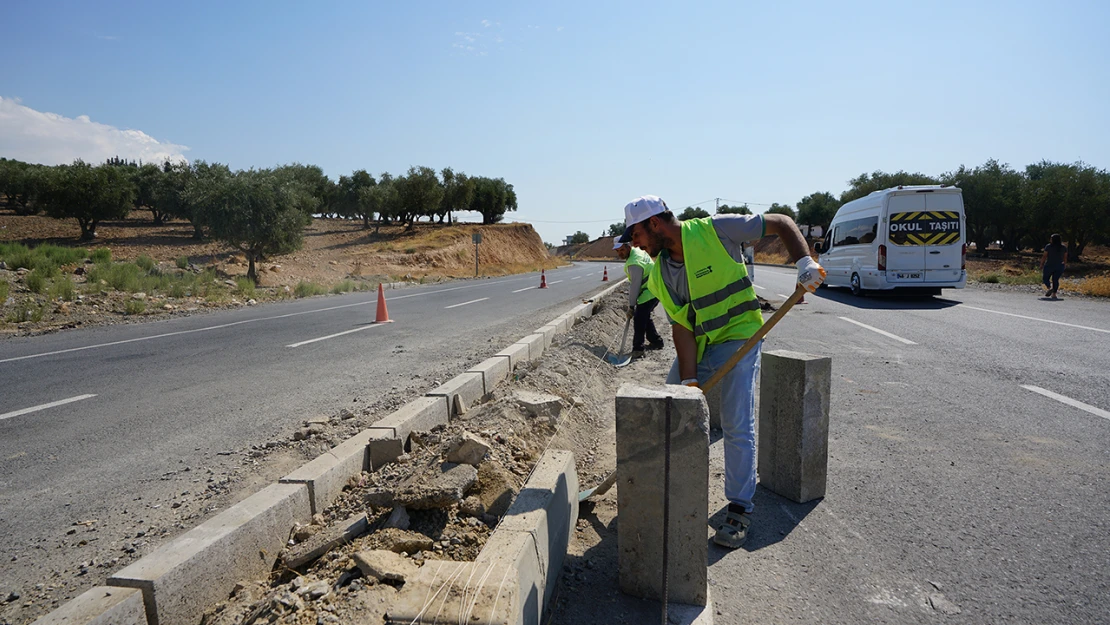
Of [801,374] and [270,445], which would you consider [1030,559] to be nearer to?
[801,374]

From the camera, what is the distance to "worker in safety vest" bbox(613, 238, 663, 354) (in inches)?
291

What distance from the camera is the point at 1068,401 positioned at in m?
5.37

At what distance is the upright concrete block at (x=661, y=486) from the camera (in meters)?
2.44

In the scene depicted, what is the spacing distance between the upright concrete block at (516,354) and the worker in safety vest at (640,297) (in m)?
1.48

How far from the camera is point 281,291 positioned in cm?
2056

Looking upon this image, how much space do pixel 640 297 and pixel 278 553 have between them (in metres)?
5.62

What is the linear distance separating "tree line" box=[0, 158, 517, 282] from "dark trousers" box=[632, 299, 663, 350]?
832 inches

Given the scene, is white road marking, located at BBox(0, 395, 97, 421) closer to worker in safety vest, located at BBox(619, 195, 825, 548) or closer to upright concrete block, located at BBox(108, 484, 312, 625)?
upright concrete block, located at BBox(108, 484, 312, 625)

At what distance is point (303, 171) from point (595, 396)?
5663 centimetres

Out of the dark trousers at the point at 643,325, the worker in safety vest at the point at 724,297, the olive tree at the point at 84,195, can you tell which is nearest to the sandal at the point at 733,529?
the worker in safety vest at the point at 724,297

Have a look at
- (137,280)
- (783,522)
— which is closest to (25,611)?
(783,522)

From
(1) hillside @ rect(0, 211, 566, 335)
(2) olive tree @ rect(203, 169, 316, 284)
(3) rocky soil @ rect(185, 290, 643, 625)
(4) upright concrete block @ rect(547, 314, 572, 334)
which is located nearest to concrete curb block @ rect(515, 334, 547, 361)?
(4) upright concrete block @ rect(547, 314, 572, 334)

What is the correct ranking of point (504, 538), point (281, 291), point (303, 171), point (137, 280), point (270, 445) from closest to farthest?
point (504, 538) < point (270, 445) < point (137, 280) < point (281, 291) < point (303, 171)

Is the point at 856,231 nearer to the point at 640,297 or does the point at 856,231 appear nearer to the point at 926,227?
the point at 926,227
